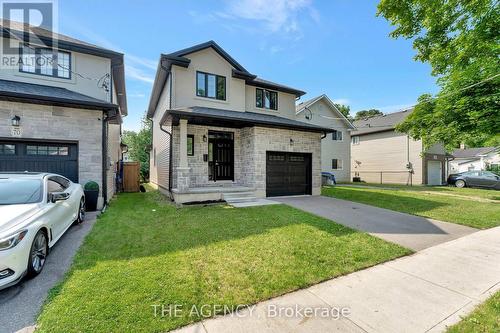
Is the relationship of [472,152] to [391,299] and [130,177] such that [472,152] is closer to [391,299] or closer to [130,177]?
[391,299]

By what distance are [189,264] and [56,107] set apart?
7874mm

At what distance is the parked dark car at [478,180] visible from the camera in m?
18.0

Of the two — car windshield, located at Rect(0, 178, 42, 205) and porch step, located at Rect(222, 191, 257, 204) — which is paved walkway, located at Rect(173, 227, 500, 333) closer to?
car windshield, located at Rect(0, 178, 42, 205)

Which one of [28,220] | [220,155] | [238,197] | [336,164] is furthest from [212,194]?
[336,164]

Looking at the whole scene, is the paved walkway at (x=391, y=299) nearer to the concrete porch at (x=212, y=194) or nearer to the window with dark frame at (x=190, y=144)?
the concrete porch at (x=212, y=194)

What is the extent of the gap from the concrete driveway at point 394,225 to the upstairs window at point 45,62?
11037 mm

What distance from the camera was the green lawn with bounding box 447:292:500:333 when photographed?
2494mm

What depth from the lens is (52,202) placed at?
4.39 m

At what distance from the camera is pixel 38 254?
3.61m

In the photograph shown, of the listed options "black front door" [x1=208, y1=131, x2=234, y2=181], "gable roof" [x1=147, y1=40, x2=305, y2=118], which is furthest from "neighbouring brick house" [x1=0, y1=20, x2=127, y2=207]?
"black front door" [x1=208, y1=131, x2=234, y2=181]

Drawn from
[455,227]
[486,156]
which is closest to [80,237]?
[455,227]

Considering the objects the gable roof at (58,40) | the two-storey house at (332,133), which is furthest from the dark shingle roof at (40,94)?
the two-storey house at (332,133)

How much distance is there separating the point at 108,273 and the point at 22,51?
402 inches

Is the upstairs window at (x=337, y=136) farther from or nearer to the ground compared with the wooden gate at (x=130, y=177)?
farther from the ground
